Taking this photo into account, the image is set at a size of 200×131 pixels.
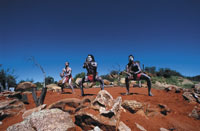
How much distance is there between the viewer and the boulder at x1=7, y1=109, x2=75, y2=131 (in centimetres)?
235

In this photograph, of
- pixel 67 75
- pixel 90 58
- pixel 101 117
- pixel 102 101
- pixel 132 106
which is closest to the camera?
pixel 101 117

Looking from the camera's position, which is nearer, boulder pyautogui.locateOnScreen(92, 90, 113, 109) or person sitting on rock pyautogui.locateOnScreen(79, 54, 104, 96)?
boulder pyautogui.locateOnScreen(92, 90, 113, 109)

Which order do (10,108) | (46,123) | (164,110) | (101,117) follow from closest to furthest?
1. (46,123)
2. (101,117)
3. (164,110)
4. (10,108)

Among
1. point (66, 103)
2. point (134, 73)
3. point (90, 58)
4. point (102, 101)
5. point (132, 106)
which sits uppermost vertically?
point (90, 58)

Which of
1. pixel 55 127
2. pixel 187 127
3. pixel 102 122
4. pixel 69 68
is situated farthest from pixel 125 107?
pixel 69 68

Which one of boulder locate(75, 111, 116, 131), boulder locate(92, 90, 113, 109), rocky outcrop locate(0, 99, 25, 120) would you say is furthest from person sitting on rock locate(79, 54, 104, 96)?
rocky outcrop locate(0, 99, 25, 120)

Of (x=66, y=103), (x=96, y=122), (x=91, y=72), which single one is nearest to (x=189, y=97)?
(x=91, y=72)

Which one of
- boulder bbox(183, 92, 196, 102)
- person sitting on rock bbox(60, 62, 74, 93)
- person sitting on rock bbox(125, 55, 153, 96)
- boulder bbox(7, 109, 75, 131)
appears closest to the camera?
boulder bbox(7, 109, 75, 131)

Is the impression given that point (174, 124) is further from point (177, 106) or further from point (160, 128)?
point (177, 106)

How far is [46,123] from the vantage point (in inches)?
95.1

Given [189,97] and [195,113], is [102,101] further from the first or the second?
[189,97]

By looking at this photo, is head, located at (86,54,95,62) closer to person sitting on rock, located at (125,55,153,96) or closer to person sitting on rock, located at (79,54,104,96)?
person sitting on rock, located at (79,54,104,96)

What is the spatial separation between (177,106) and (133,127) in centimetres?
279

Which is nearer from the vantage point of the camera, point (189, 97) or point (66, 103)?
point (66, 103)
